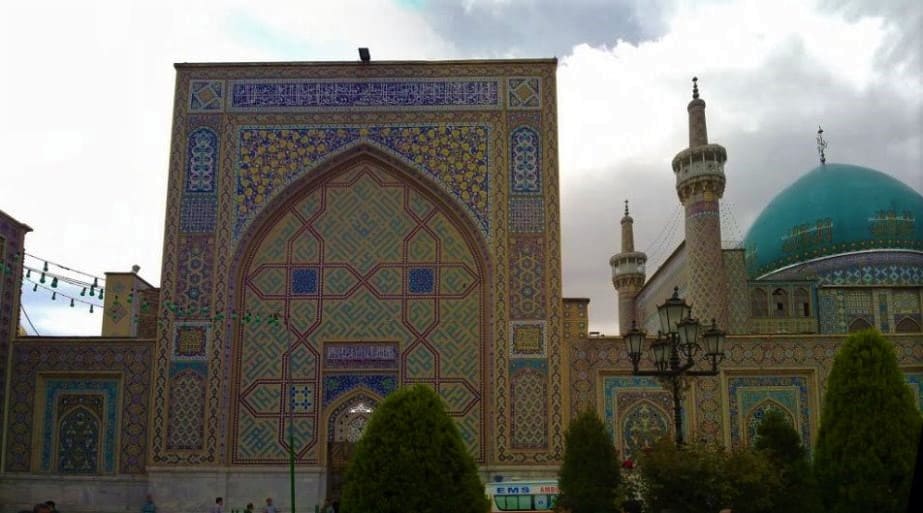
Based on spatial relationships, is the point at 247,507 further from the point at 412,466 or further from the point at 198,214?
the point at 412,466

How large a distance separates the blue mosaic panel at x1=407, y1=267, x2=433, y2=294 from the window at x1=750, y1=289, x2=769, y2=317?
905 centimetres

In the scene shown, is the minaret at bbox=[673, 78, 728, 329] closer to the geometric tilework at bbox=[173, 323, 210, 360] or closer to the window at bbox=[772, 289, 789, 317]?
the window at bbox=[772, 289, 789, 317]

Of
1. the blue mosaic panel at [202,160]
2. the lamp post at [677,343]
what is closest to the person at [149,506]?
the blue mosaic panel at [202,160]

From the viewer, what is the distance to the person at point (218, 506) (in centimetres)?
1353

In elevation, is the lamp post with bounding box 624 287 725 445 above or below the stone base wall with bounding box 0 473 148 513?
above

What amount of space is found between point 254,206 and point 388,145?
2.23 metres

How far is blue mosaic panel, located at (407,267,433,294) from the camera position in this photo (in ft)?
49.3

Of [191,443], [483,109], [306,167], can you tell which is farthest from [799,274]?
[191,443]

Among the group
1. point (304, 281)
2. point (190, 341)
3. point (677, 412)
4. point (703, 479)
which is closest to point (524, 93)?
point (304, 281)

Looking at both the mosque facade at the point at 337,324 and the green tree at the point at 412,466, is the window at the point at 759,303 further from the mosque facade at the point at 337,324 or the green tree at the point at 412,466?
the green tree at the point at 412,466

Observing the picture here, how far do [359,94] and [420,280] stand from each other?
307 cm

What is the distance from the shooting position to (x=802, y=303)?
2145 centimetres

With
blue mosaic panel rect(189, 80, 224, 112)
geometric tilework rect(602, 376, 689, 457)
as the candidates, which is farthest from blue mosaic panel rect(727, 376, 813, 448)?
blue mosaic panel rect(189, 80, 224, 112)

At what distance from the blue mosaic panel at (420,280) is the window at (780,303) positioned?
9.43 m
